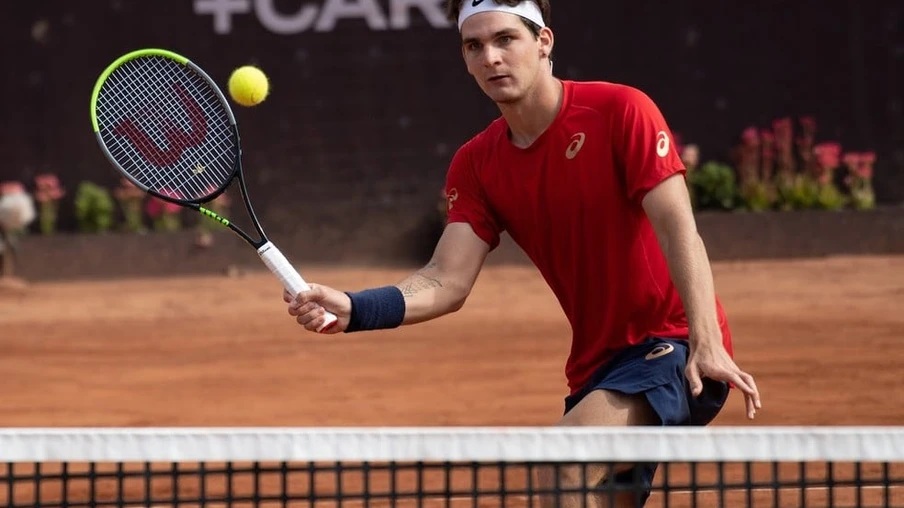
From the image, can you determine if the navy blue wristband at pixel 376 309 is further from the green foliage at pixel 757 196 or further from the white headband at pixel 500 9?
the green foliage at pixel 757 196

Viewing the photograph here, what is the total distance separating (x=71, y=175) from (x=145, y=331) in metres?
3.47

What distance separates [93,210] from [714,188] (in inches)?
203

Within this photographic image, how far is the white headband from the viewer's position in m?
3.41

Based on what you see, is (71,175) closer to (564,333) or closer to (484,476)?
(564,333)

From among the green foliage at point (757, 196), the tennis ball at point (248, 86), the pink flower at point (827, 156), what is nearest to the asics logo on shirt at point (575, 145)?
the tennis ball at point (248, 86)

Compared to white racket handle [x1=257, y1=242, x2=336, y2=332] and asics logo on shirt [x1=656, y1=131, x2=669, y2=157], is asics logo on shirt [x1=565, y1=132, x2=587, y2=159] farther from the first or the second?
white racket handle [x1=257, y1=242, x2=336, y2=332]

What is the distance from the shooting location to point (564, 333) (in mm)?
8867

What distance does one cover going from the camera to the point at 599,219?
3418 millimetres

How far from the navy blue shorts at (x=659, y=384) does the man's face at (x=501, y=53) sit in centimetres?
67

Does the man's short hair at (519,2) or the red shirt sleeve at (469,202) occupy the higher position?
the man's short hair at (519,2)

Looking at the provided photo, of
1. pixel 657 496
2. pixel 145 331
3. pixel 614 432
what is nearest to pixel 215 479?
pixel 657 496

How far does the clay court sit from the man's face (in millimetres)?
3064

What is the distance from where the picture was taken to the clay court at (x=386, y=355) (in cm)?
666

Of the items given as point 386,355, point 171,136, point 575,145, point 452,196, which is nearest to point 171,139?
point 171,136
